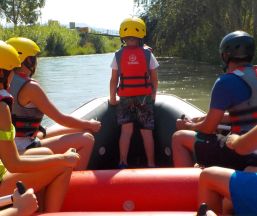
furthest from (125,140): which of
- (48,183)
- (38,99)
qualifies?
(48,183)

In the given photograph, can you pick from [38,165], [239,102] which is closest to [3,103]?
[38,165]

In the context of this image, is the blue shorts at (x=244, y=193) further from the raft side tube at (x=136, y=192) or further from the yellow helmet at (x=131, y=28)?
the yellow helmet at (x=131, y=28)

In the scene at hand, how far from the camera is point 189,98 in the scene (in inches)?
405

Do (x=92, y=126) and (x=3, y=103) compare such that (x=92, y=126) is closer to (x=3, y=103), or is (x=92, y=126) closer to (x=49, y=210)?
(x=49, y=210)

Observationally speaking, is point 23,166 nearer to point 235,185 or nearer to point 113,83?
point 235,185

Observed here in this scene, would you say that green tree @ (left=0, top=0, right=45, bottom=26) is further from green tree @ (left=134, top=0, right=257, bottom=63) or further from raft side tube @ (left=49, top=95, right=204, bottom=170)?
raft side tube @ (left=49, top=95, right=204, bottom=170)

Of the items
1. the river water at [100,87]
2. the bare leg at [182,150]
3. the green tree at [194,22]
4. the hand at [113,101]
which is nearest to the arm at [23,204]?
the bare leg at [182,150]

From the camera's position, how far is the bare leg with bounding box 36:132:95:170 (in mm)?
2680

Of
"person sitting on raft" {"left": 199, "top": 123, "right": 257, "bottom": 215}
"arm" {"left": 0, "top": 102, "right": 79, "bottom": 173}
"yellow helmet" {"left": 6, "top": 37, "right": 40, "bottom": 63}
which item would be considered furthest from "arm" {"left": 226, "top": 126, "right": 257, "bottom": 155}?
"yellow helmet" {"left": 6, "top": 37, "right": 40, "bottom": 63}

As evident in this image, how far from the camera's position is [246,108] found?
2.23 metres

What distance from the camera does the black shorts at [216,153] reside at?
2.30 meters

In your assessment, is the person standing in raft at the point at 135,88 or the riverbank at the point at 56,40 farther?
the riverbank at the point at 56,40

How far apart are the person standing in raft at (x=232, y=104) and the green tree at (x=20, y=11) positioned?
103 feet

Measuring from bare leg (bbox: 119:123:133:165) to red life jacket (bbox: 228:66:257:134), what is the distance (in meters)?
1.34
